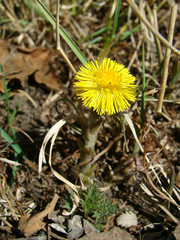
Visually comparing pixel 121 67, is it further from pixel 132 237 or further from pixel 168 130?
pixel 132 237

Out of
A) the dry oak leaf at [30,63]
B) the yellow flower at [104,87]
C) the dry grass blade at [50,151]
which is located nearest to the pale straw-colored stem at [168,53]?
the yellow flower at [104,87]

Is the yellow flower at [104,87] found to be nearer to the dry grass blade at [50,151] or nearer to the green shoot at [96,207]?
the dry grass blade at [50,151]

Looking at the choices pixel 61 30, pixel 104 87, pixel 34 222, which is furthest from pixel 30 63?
pixel 34 222

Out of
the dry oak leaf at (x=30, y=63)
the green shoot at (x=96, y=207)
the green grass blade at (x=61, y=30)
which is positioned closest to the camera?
the green grass blade at (x=61, y=30)

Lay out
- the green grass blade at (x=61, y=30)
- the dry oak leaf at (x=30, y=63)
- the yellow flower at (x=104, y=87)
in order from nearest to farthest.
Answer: the yellow flower at (x=104, y=87) < the green grass blade at (x=61, y=30) < the dry oak leaf at (x=30, y=63)

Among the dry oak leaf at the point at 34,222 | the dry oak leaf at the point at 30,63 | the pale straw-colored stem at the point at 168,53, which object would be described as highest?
the dry oak leaf at the point at 30,63

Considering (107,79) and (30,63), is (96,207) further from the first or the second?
(30,63)

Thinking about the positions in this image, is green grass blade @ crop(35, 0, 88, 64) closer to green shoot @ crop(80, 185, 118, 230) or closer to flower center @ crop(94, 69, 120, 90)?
flower center @ crop(94, 69, 120, 90)

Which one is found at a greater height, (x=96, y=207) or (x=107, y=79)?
(x=107, y=79)
